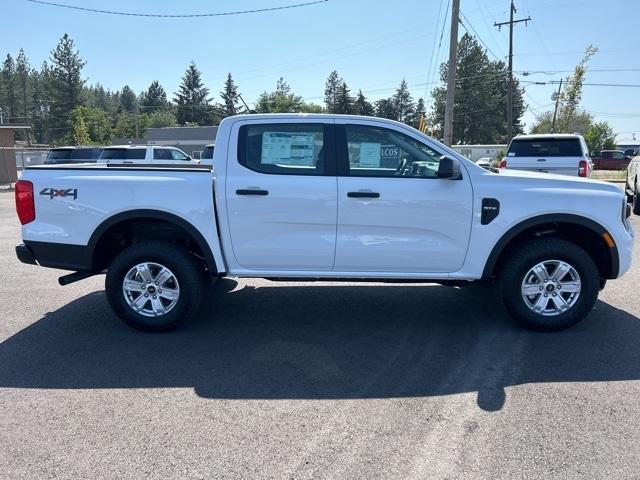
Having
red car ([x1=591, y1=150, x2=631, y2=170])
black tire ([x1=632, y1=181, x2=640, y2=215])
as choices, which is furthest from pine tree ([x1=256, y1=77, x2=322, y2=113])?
black tire ([x1=632, y1=181, x2=640, y2=215])

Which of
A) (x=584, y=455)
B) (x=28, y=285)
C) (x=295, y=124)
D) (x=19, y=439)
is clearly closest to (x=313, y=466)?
(x=584, y=455)

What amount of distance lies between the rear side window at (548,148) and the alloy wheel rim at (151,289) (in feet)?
30.2

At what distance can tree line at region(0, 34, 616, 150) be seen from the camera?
84750 millimetres

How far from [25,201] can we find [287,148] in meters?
2.52

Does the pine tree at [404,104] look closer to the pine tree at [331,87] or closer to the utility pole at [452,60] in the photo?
the pine tree at [331,87]

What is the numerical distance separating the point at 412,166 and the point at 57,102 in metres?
96.9

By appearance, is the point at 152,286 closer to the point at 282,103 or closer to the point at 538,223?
the point at 538,223

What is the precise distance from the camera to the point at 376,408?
3719 millimetres

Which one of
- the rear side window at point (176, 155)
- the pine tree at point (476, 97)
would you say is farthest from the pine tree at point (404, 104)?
the rear side window at point (176, 155)

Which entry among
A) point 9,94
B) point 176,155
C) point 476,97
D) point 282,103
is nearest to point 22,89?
point 9,94

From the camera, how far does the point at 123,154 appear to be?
62.8 ft

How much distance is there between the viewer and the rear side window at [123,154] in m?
18.8

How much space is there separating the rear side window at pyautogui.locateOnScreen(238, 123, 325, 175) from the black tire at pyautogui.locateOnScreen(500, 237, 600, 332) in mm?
1997

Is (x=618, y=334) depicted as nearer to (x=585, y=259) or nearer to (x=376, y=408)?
(x=585, y=259)
